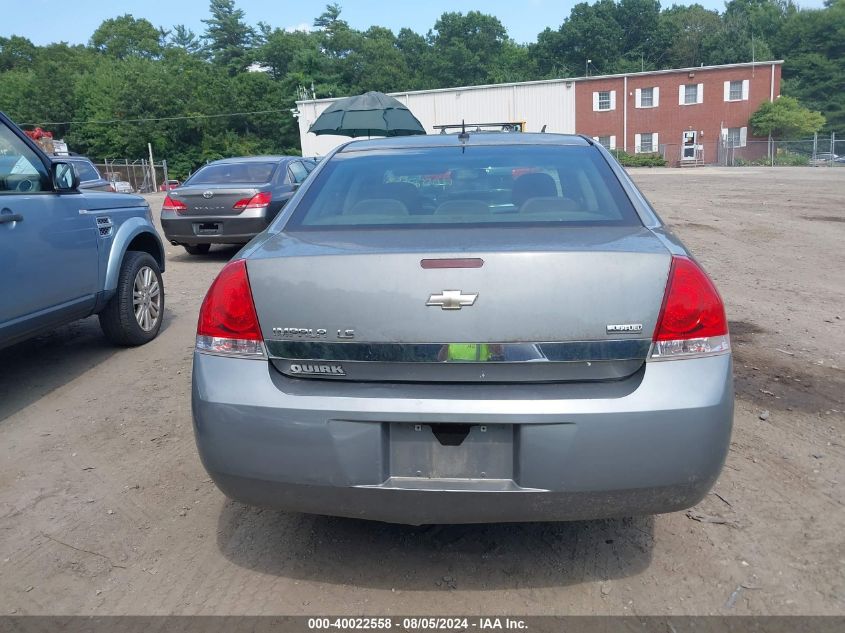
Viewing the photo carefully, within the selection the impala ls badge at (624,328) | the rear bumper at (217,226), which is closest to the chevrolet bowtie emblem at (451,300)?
the impala ls badge at (624,328)

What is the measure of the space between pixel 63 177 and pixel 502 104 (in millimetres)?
48810

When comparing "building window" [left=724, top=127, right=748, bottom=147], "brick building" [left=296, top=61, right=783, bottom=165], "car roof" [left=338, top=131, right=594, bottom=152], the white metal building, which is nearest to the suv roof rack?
"car roof" [left=338, top=131, right=594, bottom=152]

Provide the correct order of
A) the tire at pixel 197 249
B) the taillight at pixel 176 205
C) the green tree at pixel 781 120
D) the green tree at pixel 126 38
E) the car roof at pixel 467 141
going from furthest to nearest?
1. the green tree at pixel 126 38
2. the green tree at pixel 781 120
3. the tire at pixel 197 249
4. the taillight at pixel 176 205
5. the car roof at pixel 467 141

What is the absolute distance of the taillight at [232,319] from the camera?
8.42 ft

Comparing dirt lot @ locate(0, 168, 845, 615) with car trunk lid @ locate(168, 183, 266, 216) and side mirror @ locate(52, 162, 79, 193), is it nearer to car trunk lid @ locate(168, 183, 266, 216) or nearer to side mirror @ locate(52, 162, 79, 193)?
side mirror @ locate(52, 162, 79, 193)

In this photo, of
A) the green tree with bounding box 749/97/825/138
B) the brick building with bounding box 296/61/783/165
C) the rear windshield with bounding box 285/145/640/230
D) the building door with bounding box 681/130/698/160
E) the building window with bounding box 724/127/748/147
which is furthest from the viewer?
the building door with bounding box 681/130/698/160

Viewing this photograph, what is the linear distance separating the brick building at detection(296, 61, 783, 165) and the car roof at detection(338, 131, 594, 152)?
47701 mm

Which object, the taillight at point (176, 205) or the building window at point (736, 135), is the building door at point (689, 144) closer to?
the building window at point (736, 135)

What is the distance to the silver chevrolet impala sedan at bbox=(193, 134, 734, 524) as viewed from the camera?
2.38m

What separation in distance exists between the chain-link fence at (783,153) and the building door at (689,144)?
1.71 meters

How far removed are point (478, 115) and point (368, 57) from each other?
3672 centimetres

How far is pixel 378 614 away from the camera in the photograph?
8.39 feet

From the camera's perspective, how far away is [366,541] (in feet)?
10.0

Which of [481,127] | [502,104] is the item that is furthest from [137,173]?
[481,127]
